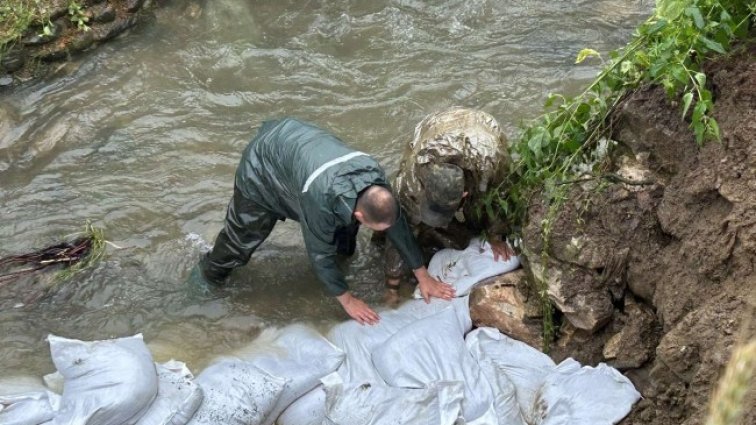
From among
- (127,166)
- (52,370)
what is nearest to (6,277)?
(52,370)

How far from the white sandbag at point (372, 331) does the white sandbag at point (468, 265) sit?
0.08 metres

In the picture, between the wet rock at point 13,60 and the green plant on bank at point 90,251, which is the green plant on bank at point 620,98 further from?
the wet rock at point 13,60

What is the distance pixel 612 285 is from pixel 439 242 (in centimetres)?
89

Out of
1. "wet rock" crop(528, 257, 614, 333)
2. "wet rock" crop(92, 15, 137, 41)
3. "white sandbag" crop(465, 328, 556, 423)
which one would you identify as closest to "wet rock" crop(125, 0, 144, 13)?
"wet rock" crop(92, 15, 137, 41)

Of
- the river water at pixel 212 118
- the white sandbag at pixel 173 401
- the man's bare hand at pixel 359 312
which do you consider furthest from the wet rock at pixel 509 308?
the white sandbag at pixel 173 401

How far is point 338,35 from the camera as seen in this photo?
17.0ft

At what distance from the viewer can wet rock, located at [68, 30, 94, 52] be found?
191 inches

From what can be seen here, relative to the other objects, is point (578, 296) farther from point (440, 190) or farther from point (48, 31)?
point (48, 31)

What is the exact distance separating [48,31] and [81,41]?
0.27m

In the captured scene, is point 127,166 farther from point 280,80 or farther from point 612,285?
point 612,285

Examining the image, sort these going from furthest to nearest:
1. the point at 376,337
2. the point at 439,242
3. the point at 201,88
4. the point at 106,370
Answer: the point at 201,88 < the point at 439,242 < the point at 376,337 < the point at 106,370

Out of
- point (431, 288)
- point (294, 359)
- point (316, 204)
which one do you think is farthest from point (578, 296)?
point (294, 359)

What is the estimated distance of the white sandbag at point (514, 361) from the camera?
9.18ft

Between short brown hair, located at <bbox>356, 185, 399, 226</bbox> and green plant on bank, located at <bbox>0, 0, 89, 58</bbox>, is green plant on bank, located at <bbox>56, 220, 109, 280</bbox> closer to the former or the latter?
green plant on bank, located at <bbox>0, 0, 89, 58</bbox>
